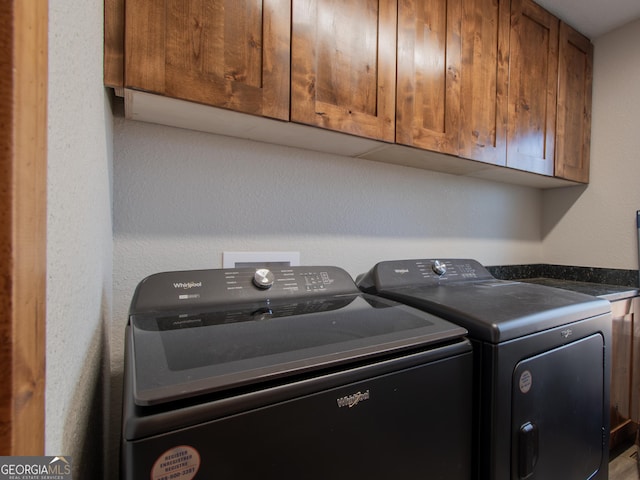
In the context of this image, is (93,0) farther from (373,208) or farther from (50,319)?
(373,208)

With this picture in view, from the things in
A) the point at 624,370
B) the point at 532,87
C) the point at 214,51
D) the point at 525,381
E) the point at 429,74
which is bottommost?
the point at 624,370

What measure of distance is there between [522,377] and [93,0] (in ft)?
4.25

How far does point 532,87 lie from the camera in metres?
1.54

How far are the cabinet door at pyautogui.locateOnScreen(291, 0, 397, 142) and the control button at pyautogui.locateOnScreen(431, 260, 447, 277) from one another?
22.8 inches

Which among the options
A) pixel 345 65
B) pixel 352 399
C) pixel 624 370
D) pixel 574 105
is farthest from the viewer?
pixel 574 105

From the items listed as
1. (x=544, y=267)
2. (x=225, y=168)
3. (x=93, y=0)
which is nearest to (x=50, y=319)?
(x=93, y=0)

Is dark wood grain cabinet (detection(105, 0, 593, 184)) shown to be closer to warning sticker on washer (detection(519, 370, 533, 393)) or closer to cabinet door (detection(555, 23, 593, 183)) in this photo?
cabinet door (detection(555, 23, 593, 183))

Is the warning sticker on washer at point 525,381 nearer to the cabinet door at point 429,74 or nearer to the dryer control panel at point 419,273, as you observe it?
the dryer control panel at point 419,273

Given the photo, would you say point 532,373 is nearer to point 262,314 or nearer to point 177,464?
point 262,314

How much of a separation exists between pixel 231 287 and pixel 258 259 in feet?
0.99

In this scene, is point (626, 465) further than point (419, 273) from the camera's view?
Yes

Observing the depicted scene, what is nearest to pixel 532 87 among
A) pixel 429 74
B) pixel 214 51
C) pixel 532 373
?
pixel 429 74

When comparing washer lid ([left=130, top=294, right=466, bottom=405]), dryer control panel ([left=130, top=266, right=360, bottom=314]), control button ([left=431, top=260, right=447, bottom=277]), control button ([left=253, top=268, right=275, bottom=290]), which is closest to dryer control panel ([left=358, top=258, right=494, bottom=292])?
control button ([left=431, top=260, right=447, bottom=277])

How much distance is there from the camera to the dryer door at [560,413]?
2.64ft
